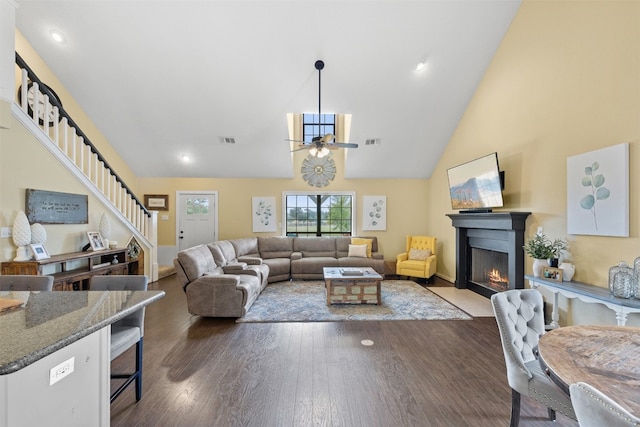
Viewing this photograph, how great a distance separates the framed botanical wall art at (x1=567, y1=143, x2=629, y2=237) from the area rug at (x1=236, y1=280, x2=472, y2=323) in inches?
71.3

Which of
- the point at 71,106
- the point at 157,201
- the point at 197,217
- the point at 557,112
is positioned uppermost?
the point at 71,106

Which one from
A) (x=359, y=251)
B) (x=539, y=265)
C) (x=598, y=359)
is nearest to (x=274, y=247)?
(x=359, y=251)

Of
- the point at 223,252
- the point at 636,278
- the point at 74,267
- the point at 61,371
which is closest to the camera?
the point at 61,371

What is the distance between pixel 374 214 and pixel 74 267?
237 inches

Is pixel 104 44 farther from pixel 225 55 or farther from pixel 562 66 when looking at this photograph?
pixel 562 66

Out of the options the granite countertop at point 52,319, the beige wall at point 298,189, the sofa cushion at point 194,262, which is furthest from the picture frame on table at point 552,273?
the sofa cushion at point 194,262

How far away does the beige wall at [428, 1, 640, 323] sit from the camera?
2.65m

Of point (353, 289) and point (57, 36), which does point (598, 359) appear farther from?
point (57, 36)

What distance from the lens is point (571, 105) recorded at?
10.6 feet

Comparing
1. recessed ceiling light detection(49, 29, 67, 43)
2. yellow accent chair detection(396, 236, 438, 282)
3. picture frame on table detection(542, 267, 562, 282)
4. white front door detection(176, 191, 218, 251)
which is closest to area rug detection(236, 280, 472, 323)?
yellow accent chair detection(396, 236, 438, 282)

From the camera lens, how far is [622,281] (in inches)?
97.9

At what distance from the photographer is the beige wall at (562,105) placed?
2650 millimetres

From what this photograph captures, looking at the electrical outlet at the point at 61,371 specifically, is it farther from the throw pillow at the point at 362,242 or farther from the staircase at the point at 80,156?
the throw pillow at the point at 362,242

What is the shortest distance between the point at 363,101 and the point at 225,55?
2.52 metres
